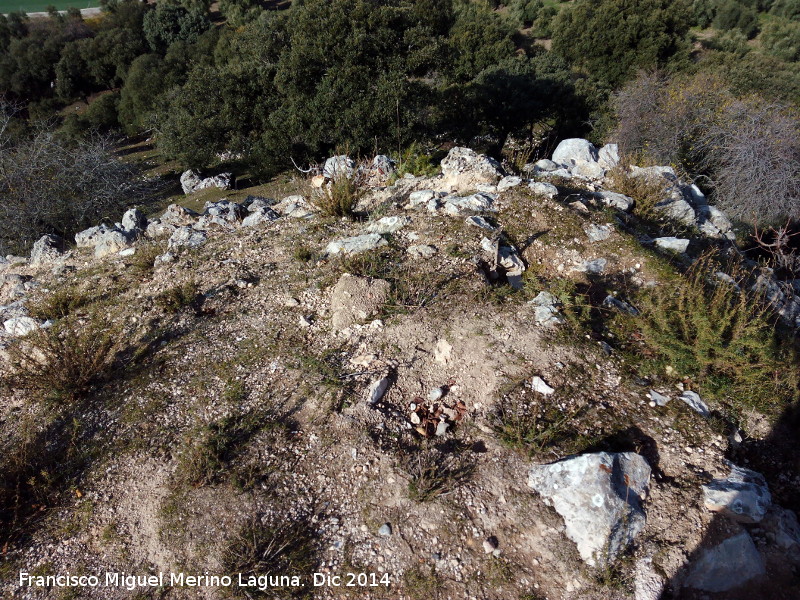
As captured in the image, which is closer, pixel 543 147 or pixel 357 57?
pixel 357 57

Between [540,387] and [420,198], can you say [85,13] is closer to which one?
[420,198]

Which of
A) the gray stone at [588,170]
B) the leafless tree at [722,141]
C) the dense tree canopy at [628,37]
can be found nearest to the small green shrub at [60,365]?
the gray stone at [588,170]

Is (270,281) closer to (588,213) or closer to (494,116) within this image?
(588,213)

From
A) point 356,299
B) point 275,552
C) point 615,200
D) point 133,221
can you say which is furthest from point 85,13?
point 275,552

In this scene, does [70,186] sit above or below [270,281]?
below

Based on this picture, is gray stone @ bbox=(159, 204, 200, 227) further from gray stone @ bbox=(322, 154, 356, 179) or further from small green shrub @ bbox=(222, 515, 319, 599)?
small green shrub @ bbox=(222, 515, 319, 599)

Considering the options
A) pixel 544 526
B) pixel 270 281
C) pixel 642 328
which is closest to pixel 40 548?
pixel 270 281
